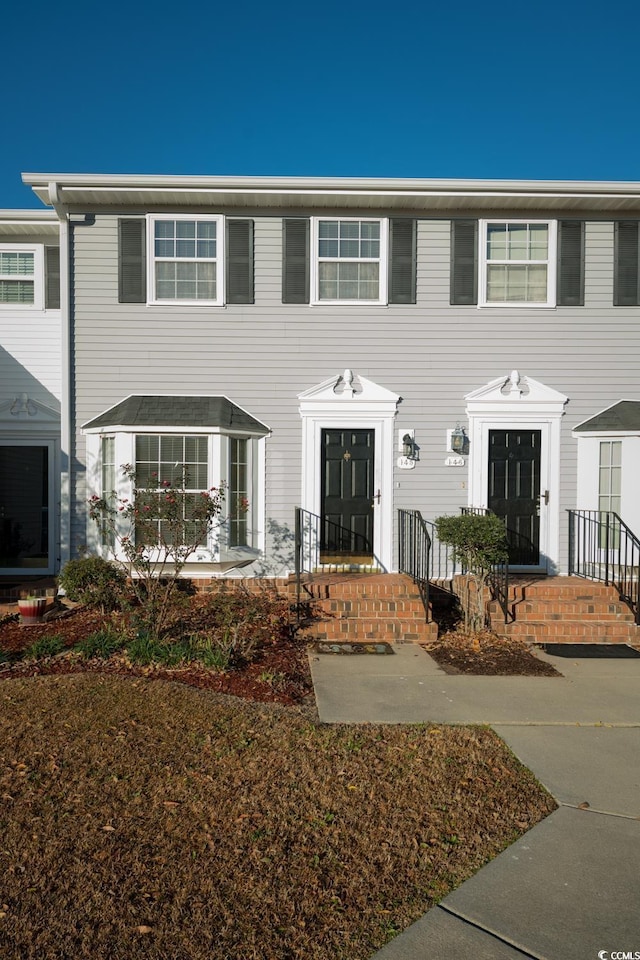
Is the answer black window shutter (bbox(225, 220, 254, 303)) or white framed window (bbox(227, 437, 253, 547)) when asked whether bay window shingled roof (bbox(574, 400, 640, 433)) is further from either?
black window shutter (bbox(225, 220, 254, 303))

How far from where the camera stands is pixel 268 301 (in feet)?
29.9

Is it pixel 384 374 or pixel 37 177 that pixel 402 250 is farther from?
pixel 37 177

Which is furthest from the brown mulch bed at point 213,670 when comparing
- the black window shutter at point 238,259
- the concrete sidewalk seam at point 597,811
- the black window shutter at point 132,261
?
the black window shutter at point 238,259

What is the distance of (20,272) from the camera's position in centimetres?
1009

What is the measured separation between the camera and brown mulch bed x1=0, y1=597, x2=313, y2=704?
5.50 m

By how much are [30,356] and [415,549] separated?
6.36 metres

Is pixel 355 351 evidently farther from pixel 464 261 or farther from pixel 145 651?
pixel 145 651

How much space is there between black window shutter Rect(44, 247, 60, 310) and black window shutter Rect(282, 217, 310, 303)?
3.61 m

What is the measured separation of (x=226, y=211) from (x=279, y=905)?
8387 millimetres

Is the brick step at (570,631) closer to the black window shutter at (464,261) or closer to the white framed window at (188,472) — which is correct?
the white framed window at (188,472)

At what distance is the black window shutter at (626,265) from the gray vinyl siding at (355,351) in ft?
0.36

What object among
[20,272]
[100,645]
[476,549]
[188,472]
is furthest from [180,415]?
[476,549]

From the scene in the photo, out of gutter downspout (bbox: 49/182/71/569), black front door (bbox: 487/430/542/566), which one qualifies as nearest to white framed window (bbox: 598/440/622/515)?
black front door (bbox: 487/430/542/566)

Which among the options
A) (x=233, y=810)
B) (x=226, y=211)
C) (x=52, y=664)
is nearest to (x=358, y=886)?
(x=233, y=810)
